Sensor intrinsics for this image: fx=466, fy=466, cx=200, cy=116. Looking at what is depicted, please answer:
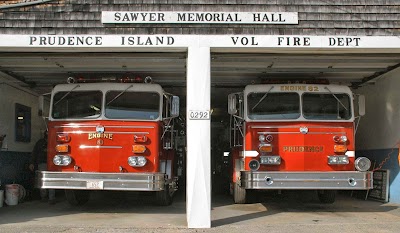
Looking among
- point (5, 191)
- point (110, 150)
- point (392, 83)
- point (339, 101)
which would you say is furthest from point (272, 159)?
point (5, 191)

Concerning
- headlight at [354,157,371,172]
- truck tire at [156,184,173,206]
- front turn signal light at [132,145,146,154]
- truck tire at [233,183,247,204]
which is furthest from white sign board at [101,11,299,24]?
truck tire at [233,183,247,204]

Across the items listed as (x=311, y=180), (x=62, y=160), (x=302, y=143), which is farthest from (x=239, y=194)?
(x=62, y=160)

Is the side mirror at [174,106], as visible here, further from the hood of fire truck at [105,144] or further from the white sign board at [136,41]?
the white sign board at [136,41]

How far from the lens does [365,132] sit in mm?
12484

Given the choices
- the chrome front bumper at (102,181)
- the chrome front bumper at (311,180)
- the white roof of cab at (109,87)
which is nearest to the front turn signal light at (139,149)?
the chrome front bumper at (102,181)

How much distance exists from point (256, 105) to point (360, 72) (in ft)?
9.41

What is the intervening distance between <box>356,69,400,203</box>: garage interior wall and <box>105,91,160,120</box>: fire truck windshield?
550 centimetres

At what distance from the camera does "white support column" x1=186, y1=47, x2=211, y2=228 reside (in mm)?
7602

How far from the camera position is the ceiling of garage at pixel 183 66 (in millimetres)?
8891

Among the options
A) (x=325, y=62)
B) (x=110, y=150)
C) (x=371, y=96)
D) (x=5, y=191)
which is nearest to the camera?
(x=110, y=150)

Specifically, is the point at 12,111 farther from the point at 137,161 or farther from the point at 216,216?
the point at 216,216

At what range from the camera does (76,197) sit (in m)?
10.1

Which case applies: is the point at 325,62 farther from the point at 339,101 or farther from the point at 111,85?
the point at 111,85

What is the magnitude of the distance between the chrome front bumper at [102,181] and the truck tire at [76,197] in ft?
5.24
